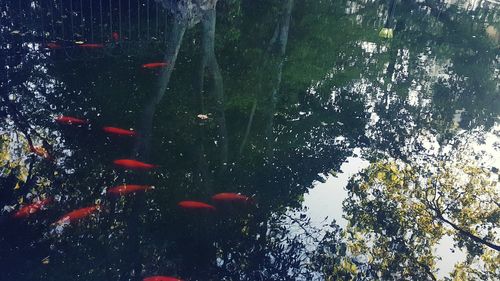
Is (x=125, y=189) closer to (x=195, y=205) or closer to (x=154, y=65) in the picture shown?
(x=195, y=205)

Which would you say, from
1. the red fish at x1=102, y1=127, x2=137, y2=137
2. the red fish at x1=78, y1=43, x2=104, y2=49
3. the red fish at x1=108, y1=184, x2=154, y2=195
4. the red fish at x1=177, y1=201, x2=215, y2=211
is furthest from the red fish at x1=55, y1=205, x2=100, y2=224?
the red fish at x1=78, y1=43, x2=104, y2=49

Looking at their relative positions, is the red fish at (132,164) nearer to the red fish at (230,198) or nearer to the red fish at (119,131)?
the red fish at (119,131)

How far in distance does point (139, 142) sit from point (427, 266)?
5.10 meters

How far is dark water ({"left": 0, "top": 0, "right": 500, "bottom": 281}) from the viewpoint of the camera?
607cm

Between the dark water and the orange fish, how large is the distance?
0.06m

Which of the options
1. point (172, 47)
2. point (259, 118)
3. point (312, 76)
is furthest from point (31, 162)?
point (312, 76)

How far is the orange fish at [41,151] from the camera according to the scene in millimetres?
7223

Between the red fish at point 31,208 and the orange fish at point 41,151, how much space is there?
1131 millimetres

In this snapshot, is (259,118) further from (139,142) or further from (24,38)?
(24,38)

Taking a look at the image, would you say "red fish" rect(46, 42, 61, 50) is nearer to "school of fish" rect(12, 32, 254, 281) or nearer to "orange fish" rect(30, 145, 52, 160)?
"school of fish" rect(12, 32, 254, 281)

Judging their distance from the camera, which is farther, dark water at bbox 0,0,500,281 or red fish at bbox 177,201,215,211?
red fish at bbox 177,201,215,211

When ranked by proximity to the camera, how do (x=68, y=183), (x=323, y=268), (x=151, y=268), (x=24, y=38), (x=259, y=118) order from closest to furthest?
(x=151, y=268) → (x=323, y=268) → (x=68, y=183) → (x=259, y=118) → (x=24, y=38)

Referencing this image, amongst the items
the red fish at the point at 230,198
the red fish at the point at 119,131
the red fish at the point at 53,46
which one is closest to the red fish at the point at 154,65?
the red fish at the point at 53,46

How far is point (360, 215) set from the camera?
759 centimetres
